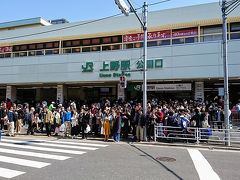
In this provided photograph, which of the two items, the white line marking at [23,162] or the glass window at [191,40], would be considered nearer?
the white line marking at [23,162]

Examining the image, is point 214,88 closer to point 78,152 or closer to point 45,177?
point 78,152

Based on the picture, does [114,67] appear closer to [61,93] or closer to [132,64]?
[132,64]

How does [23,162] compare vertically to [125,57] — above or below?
below

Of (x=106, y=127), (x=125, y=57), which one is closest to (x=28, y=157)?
(x=106, y=127)

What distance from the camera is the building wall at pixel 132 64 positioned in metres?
15.7

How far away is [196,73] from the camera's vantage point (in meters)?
16.2

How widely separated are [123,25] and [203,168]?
55.5ft

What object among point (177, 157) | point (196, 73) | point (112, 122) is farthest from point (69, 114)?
point (196, 73)

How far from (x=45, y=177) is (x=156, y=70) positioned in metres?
14.0

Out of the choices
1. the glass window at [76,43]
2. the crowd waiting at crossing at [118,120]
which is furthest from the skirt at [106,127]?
the glass window at [76,43]

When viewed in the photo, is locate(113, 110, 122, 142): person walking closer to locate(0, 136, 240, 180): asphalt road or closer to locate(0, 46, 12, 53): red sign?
locate(0, 136, 240, 180): asphalt road

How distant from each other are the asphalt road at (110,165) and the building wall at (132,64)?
9.71 metres

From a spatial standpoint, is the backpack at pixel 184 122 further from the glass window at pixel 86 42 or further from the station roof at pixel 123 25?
the glass window at pixel 86 42

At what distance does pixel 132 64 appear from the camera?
18109 millimetres
